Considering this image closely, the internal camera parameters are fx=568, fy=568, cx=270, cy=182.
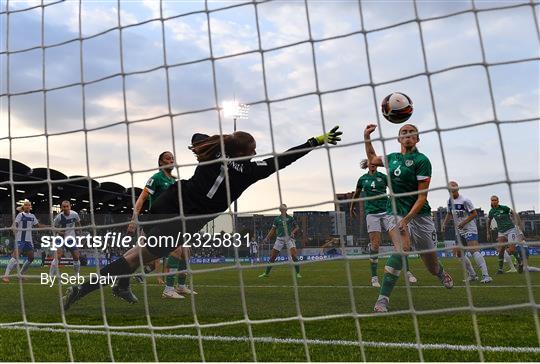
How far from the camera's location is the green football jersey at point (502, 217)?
10094mm

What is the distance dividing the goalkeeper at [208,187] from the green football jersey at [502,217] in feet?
23.8

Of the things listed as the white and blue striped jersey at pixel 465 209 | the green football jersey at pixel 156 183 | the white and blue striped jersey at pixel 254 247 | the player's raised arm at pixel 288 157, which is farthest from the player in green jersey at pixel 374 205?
the white and blue striped jersey at pixel 254 247

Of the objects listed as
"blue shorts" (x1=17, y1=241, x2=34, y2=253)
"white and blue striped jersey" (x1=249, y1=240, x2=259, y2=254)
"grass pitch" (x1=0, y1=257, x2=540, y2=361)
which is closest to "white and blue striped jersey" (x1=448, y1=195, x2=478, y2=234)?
"grass pitch" (x1=0, y1=257, x2=540, y2=361)

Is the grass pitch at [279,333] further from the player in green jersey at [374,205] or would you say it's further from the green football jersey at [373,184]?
the green football jersey at [373,184]

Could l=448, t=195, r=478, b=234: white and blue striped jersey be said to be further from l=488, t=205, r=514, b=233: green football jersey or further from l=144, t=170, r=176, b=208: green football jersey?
l=144, t=170, r=176, b=208: green football jersey

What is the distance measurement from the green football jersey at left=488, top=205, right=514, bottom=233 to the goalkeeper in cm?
726

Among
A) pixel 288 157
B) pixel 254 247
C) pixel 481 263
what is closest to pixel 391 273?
pixel 288 157

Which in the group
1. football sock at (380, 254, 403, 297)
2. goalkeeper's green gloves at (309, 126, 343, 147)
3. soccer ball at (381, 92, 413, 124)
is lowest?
football sock at (380, 254, 403, 297)

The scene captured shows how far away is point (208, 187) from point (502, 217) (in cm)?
763

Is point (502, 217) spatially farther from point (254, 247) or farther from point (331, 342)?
point (254, 247)

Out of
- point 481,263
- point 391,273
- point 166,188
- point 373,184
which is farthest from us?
point 481,263

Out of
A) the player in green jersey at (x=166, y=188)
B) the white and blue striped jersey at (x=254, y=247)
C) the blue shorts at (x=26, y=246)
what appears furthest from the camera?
the white and blue striped jersey at (x=254, y=247)

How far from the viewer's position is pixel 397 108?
4.12 metres

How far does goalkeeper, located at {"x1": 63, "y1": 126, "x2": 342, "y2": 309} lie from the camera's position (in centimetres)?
367
